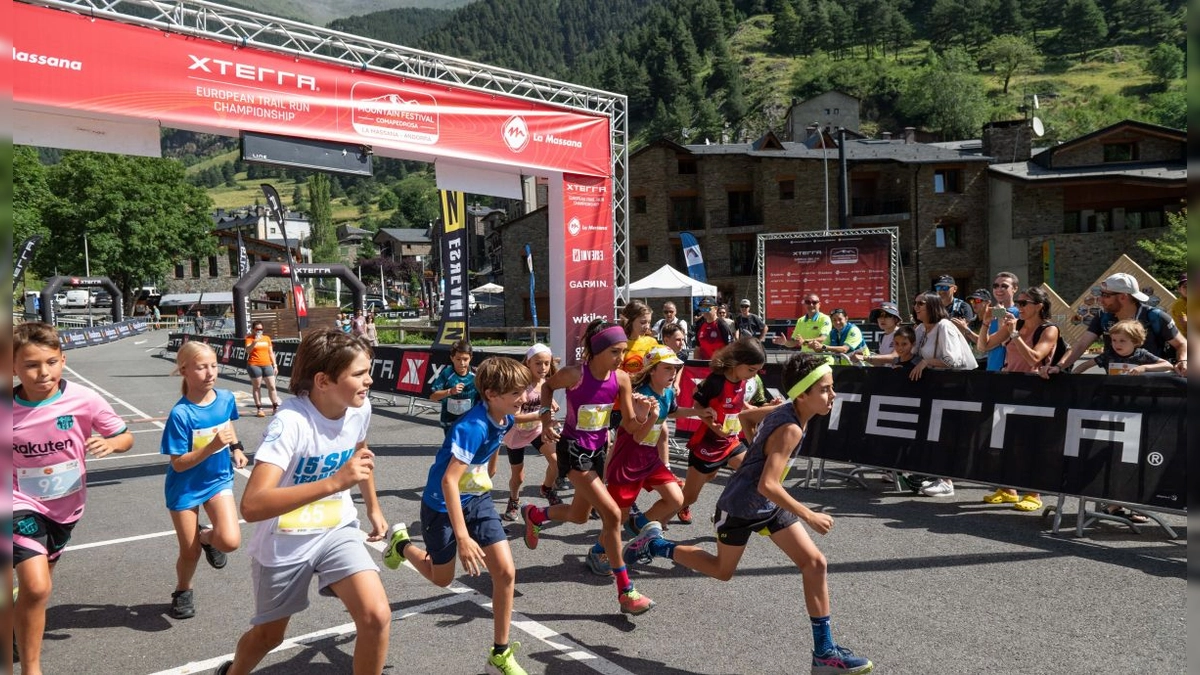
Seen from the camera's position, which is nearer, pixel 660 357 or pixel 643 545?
pixel 643 545

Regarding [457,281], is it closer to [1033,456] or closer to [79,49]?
[79,49]

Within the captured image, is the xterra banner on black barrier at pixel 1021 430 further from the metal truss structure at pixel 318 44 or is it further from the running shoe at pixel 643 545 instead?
the metal truss structure at pixel 318 44

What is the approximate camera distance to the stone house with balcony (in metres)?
38.2

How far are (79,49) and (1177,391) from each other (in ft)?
35.8

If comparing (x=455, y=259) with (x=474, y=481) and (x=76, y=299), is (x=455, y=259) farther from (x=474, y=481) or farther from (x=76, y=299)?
(x=76, y=299)

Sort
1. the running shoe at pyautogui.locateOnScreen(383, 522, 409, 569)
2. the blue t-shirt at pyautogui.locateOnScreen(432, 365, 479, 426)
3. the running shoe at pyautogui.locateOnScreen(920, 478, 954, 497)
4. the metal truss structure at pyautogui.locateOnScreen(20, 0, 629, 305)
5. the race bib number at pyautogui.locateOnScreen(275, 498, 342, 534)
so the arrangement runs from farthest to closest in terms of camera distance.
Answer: the metal truss structure at pyautogui.locateOnScreen(20, 0, 629, 305) < the running shoe at pyautogui.locateOnScreen(920, 478, 954, 497) < the blue t-shirt at pyautogui.locateOnScreen(432, 365, 479, 426) < the running shoe at pyautogui.locateOnScreen(383, 522, 409, 569) < the race bib number at pyautogui.locateOnScreen(275, 498, 342, 534)

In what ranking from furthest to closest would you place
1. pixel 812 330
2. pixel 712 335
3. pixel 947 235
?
1. pixel 947 235
2. pixel 712 335
3. pixel 812 330

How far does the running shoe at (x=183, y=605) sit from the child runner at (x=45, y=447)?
94cm

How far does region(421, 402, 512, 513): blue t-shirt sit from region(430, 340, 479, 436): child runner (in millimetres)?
3556

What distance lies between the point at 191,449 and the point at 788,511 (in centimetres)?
386

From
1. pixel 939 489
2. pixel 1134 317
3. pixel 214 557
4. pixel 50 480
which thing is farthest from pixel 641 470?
pixel 1134 317

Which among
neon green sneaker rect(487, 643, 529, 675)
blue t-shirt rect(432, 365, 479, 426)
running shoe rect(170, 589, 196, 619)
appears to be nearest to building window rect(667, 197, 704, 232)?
blue t-shirt rect(432, 365, 479, 426)

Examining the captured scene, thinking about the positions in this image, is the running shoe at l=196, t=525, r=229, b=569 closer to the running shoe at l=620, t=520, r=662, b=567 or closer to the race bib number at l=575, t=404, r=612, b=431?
the race bib number at l=575, t=404, r=612, b=431

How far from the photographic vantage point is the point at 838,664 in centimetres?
390
